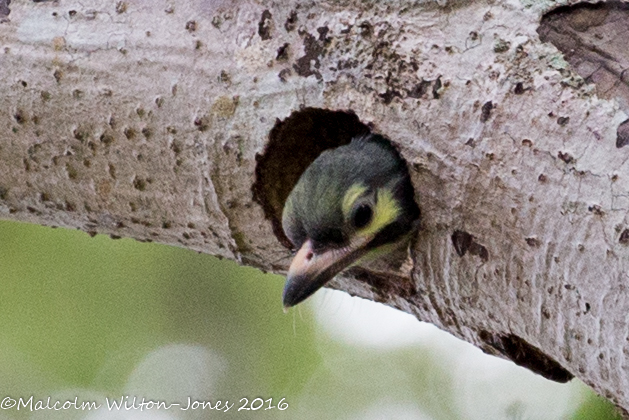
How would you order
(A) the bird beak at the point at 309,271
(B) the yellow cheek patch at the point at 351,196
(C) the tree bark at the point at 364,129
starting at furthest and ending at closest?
(B) the yellow cheek patch at the point at 351,196 → (A) the bird beak at the point at 309,271 → (C) the tree bark at the point at 364,129

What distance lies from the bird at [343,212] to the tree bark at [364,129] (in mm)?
140

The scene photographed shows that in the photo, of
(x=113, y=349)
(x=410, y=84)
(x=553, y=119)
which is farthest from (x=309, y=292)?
(x=113, y=349)

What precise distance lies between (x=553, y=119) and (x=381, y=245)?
930 mm

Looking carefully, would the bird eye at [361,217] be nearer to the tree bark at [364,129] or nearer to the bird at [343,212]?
the bird at [343,212]

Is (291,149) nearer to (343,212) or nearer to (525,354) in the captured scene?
(343,212)

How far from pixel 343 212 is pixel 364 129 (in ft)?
1.35

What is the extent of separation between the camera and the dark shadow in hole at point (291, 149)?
326 centimetres

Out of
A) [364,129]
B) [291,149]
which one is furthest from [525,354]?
[291,149]

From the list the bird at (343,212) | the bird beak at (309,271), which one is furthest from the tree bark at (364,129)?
the bird beak at (309,271)

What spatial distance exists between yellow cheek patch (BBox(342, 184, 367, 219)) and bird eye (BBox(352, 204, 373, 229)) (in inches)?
1.2

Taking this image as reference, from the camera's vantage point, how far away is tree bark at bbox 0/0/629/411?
103 inches

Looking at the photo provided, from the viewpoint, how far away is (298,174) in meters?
3.56

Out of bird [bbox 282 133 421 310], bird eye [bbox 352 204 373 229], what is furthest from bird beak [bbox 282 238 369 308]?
bird eye [bbox 352 204 373 229]

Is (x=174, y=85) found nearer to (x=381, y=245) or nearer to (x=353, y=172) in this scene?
(x=353, y=172)
